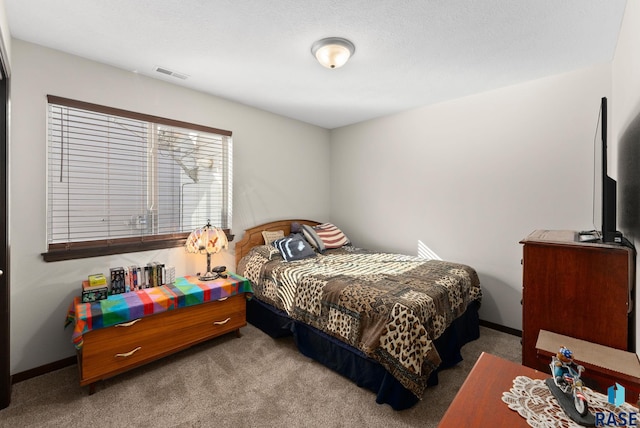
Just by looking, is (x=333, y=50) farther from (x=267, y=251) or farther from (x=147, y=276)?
(x=147, y=276)

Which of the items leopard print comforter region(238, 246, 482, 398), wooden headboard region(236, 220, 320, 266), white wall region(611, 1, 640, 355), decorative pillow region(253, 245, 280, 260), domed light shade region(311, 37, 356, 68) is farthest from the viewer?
wooden headboard region(236, 220, 320, 266)

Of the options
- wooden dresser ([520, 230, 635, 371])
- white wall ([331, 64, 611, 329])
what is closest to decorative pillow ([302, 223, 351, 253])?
white wall ([331, 64, 611, 329])

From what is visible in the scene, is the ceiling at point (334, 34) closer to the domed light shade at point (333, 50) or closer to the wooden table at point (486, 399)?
the domed light shade at point (333, 50)

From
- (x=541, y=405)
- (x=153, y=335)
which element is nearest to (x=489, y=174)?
(x=541, y=405)

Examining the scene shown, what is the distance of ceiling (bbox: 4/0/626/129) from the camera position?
1749 millimetres

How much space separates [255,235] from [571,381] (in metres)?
3.09

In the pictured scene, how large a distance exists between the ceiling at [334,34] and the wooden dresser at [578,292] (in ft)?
4.75

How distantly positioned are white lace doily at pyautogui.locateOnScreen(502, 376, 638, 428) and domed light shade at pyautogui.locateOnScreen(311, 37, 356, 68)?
218 centimetres

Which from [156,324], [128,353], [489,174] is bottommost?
[128,353]

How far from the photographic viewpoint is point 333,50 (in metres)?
2.10

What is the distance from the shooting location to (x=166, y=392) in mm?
2000

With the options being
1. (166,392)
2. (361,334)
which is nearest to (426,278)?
(361,334)

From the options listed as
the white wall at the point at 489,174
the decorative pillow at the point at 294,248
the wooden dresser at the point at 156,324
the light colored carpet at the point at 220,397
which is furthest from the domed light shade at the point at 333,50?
the light colored carpet at the point at 220,397

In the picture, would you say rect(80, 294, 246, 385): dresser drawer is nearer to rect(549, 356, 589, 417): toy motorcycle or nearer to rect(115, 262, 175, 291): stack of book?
rect(115, 262, 175, 291): stack of book
